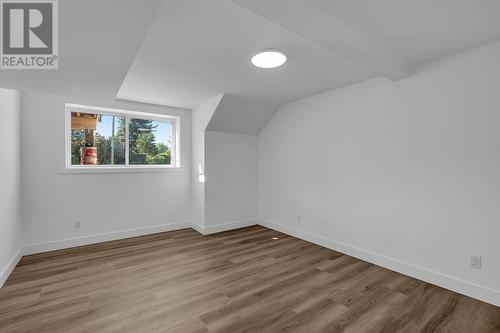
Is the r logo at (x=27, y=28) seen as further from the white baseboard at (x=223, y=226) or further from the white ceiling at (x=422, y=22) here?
the white baseboard at (x=223, y=226)

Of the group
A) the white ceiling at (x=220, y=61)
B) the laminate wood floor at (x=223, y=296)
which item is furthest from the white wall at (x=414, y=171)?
the white ceiling at (x=220, y=61)

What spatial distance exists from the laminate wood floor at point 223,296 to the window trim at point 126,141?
1.24 metres

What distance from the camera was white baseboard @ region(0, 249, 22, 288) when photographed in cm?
236

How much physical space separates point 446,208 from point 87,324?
136 inches

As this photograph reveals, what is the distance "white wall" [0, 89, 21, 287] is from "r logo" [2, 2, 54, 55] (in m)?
1.15

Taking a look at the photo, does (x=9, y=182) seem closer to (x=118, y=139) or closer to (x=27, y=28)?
(x=118, y=139)

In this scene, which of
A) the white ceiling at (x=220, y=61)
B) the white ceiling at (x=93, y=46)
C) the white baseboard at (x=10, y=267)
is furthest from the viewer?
the white baseboard at (x=10, y=267)

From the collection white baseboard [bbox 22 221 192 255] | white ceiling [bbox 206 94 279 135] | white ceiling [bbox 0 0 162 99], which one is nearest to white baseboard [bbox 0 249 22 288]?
white baseboard [bbox 22 221 192 255]

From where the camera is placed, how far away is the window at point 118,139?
3584 millimetres

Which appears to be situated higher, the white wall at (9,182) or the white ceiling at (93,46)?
the white ceiling at (93,46)

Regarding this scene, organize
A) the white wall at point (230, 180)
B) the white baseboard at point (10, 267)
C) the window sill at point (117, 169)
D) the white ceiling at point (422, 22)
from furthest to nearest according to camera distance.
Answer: the white wall at point (230, 180) → the window sill at point (117, 169) → the white baseboard at point (10, 267) → the white ceiling at point (422, 22)

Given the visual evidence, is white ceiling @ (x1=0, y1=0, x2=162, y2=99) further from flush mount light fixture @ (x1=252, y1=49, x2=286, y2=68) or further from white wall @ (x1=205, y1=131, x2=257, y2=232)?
white wall @ (x1=205, y1=131, x2=257, y2=232)

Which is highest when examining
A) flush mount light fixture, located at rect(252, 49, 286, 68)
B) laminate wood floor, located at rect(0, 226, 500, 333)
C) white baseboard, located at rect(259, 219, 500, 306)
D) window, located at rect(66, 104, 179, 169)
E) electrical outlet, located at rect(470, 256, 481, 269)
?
flush mount light fixture, located at rect(252, 49, 286, 68)

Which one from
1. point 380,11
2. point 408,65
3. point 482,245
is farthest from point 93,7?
point 482,245
